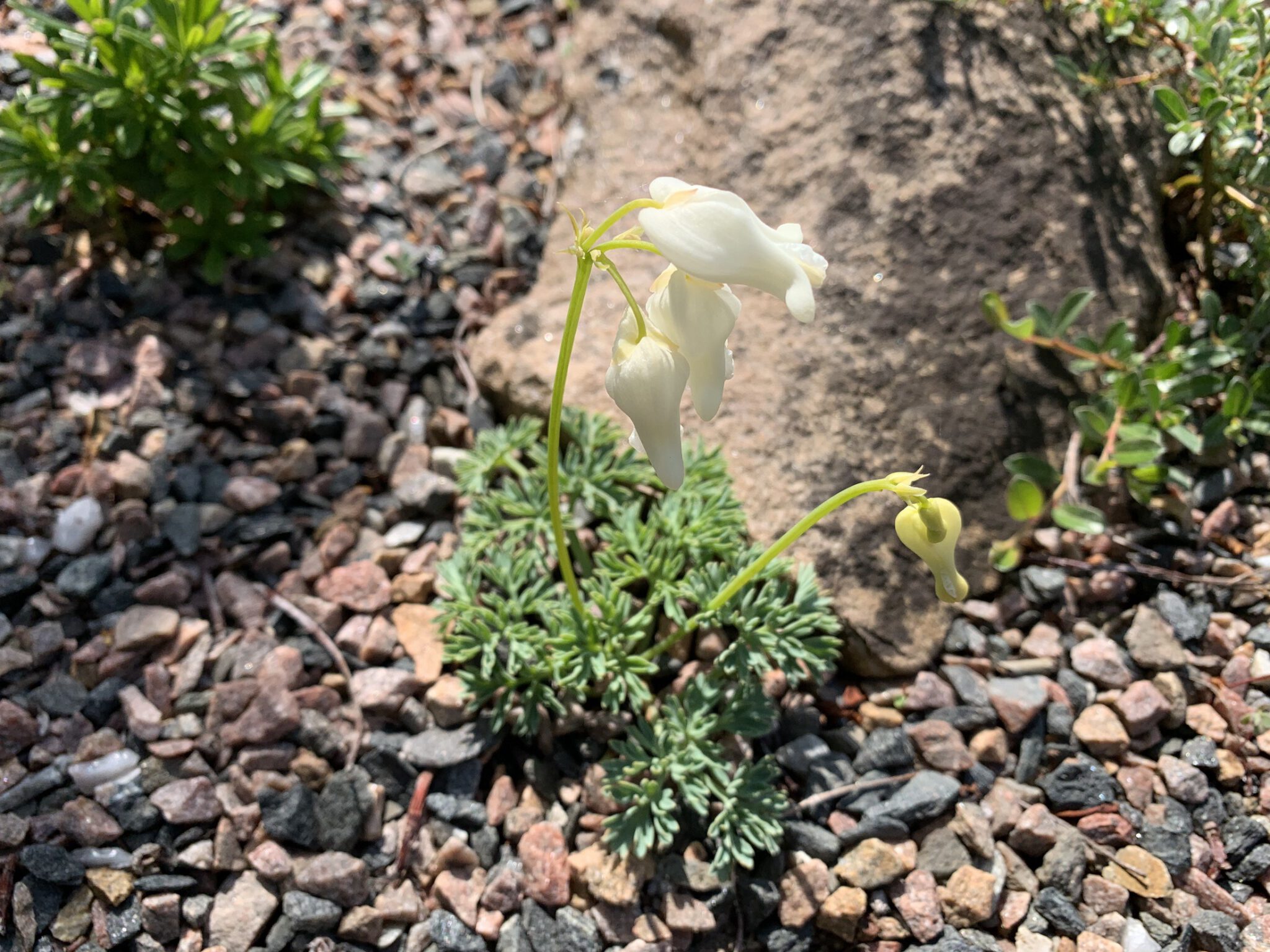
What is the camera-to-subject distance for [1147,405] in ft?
11.7

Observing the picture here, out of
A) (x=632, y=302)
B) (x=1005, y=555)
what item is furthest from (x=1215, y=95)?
(x=632, y=302)

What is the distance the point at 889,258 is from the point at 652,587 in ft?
5.49

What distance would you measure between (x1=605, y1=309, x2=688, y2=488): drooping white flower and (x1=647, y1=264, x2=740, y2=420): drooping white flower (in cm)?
3

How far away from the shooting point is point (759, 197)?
4055 millimetres

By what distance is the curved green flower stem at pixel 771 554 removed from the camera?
7.58 feet

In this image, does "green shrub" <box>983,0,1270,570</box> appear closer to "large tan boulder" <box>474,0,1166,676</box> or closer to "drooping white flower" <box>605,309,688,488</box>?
"large tan boulder" <box>474,0,1166,676</box>

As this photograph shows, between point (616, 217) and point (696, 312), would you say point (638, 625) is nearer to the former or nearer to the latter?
point (696, 312)

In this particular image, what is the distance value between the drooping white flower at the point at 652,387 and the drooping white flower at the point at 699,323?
A: 3 centimetres

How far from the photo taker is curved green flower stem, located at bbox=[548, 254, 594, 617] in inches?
89.7

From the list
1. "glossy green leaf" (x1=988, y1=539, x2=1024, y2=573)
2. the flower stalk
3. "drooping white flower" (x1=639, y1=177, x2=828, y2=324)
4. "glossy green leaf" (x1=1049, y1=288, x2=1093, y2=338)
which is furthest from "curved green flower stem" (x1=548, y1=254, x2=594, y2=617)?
"glossy green leaf" (x1=1049, y1=288, x2=1093, y2=338)

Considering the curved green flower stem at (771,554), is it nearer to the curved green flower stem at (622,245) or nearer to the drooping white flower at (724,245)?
the drooping white flower at (724,245)

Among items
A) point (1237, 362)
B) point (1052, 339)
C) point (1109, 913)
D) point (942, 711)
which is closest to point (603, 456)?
point (942, 711)

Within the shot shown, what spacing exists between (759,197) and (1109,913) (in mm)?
2847

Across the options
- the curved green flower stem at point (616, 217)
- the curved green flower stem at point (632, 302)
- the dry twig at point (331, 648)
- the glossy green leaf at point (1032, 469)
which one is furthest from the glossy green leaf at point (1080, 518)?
the dry twig at point (331, 648)
